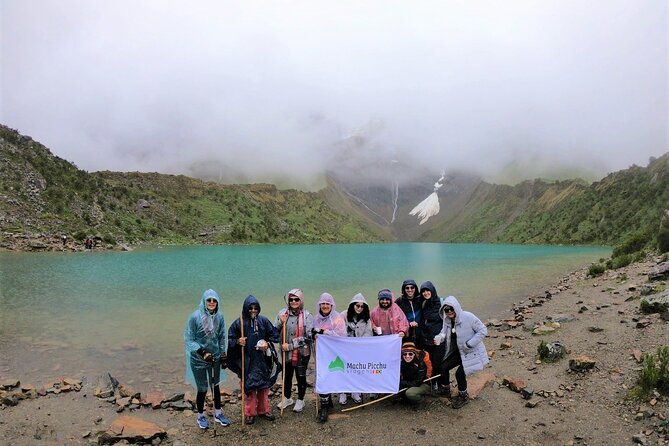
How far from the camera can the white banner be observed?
8.04 m

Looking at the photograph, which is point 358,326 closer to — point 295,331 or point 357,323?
point 357,323

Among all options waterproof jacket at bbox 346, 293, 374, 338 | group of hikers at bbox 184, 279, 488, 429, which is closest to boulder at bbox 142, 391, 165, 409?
group of hikers at bbox 184, 279, 488, 429

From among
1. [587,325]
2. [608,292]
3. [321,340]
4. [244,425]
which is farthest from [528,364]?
[608,292]

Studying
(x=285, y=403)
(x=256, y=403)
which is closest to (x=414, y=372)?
(x=285, y=403)

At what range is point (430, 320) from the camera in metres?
8.20

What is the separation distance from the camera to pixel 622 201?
5295 inches

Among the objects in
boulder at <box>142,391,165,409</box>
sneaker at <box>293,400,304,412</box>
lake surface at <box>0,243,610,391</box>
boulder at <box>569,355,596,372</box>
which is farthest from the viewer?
lake surface at <box>0,243,610,391</box>

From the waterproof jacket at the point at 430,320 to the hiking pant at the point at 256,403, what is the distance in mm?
3384

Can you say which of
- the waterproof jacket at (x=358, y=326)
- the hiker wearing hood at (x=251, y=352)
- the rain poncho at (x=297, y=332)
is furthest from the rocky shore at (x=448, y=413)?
the waterproof jacket at (x=358, y=326)

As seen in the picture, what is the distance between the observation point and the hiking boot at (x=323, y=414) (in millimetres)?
7614

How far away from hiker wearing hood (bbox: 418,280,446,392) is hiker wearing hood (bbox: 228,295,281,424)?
10.5ft

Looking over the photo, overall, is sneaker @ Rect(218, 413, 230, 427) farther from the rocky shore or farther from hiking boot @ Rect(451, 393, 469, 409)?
hiking boot @ Rect(451, 393, 469, 409)

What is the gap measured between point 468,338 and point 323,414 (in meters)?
3.29

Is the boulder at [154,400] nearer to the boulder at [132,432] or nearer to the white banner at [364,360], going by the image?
the boulder at [132,432]
